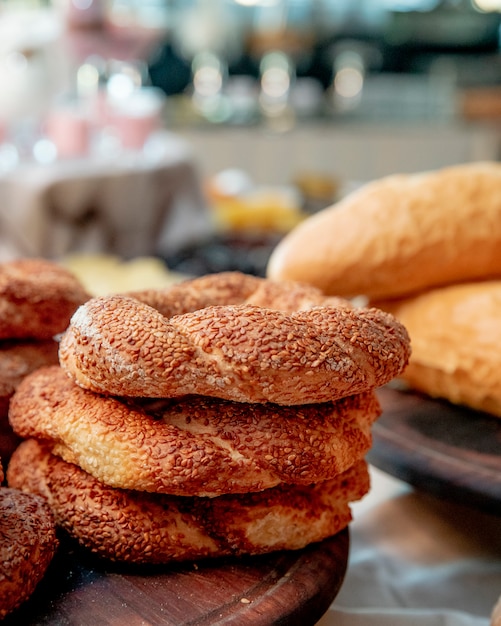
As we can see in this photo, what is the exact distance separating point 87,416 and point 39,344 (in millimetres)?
207

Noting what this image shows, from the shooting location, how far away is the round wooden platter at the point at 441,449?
0.96 metres

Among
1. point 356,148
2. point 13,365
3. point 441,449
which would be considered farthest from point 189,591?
point 356,148

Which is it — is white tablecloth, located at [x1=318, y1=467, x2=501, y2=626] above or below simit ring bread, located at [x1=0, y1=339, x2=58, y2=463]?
below

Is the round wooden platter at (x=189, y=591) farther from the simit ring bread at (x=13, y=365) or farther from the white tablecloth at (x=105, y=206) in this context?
the white tablecloth at (x=105, y=206)

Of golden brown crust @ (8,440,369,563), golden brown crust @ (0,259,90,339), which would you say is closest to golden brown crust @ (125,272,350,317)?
golden brown crust @ (0,259,90,339)

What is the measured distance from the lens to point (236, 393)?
0.70 meters

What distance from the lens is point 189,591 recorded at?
2.34ft

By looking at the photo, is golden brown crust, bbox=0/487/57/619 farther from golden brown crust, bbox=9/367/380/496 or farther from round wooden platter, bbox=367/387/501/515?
round wooden platter, bbox=367/387/501/515

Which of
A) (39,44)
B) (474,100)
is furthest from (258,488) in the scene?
(474,100)

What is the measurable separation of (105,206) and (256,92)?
214 inches

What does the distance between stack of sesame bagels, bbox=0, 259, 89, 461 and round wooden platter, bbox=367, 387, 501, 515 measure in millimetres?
471

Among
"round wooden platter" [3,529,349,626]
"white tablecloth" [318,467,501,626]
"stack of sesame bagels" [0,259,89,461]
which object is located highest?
"stack of sesame bagels" [0,259,89,461]

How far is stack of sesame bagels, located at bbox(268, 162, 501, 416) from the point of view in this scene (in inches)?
47.4

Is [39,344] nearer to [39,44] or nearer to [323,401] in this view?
[323,401]
